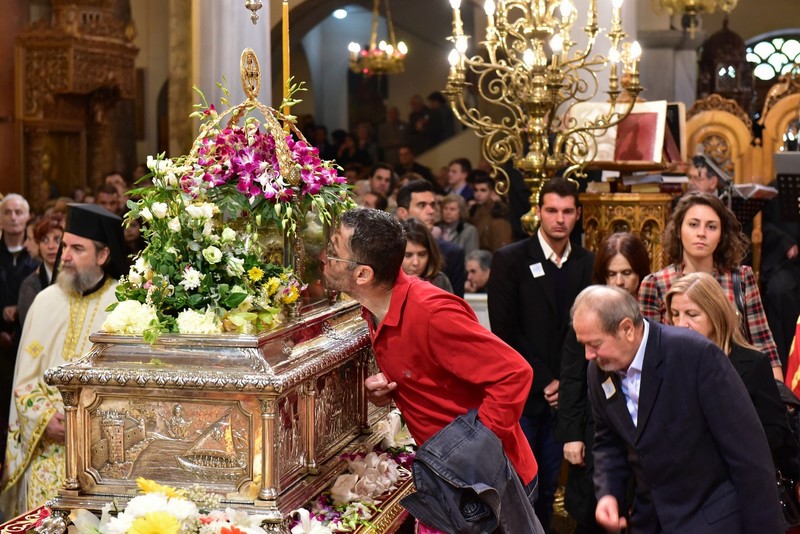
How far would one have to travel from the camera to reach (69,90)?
A: 13.6m

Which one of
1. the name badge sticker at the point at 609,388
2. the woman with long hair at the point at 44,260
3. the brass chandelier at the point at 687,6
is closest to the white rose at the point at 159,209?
the name badge sticker at the point at 609,388

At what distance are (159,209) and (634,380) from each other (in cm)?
163

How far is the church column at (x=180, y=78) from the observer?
12.6m

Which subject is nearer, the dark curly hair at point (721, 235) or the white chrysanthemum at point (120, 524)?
the white chrysanthemum at point (120, 524)

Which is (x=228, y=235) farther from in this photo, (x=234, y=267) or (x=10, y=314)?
(x=10, y=314)

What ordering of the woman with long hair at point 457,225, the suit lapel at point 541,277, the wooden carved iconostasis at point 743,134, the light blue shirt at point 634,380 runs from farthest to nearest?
the wooden carved iconostasis at point 743,134
the woman with long hair at point 457,225
the suit lapel at point 541,277
the light blue shirt at point 634,380

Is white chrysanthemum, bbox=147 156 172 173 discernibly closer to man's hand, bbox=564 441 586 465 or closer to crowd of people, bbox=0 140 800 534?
crowd of people, bbox=0 140 800 534

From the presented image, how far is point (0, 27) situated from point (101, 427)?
10.7m

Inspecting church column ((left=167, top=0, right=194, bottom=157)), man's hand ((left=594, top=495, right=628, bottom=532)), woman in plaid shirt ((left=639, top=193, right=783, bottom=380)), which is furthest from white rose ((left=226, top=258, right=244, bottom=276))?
church column ((left=167, top=0, right=194, bottom=157))

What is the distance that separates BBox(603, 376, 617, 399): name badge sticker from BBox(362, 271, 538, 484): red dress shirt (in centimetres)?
40

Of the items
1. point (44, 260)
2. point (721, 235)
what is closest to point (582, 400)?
point (721, 235)

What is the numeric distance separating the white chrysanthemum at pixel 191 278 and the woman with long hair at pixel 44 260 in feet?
10.8

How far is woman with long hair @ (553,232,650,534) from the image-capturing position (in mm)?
5438

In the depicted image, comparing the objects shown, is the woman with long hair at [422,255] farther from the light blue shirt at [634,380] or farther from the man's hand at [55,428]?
the light blue shirt at [634,380]
